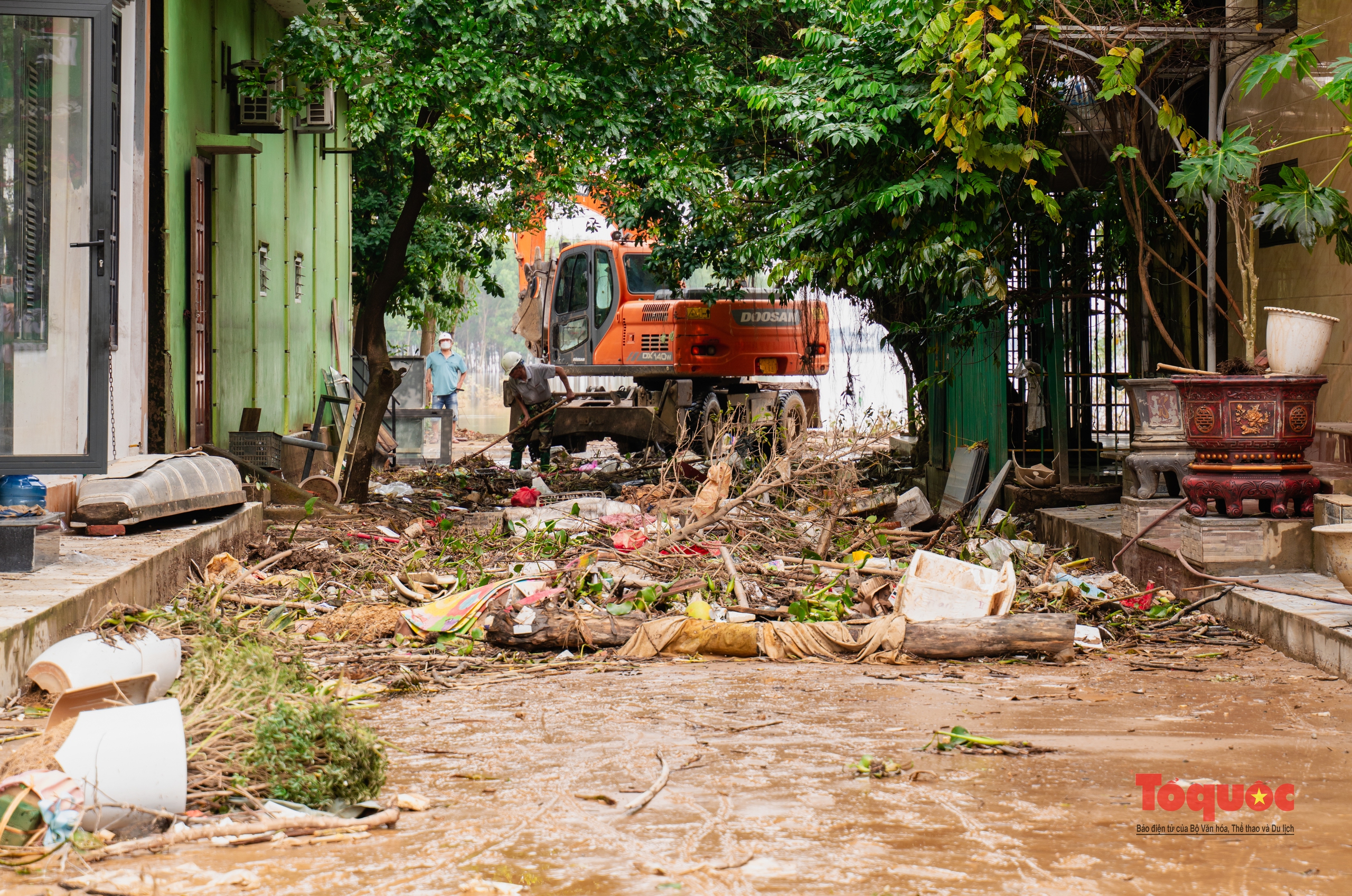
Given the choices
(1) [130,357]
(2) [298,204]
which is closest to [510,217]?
(2) [298,204]

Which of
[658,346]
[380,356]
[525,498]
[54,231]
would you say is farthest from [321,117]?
[54,231]

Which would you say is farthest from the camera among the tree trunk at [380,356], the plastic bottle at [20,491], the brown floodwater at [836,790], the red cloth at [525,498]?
the tree trunk at [380,356]

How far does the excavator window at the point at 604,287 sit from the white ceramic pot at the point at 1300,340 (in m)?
10.5

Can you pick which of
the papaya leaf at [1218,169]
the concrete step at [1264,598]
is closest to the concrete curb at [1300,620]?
the concrete step at [1264,598]

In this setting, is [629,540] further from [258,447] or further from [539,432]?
[539,432]

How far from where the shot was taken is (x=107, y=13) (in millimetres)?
6258

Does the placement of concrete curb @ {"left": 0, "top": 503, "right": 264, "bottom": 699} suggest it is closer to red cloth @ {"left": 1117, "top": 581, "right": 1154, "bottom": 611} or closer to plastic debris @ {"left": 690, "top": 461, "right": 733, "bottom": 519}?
plastic debris @ {"left": 690, "top": 461, "right": 733, "bottom": 519}

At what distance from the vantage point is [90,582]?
5.75 m

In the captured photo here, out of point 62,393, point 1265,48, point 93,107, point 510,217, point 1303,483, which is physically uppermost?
point 510,217

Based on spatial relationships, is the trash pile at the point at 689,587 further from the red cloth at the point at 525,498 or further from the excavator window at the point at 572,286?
the excavator window at the point at 572,286

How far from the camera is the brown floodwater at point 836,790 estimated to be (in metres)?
3.01

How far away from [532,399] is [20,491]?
9.30 meters

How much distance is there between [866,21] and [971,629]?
520 centimetres

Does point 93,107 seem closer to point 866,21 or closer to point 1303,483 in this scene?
point 866,21
